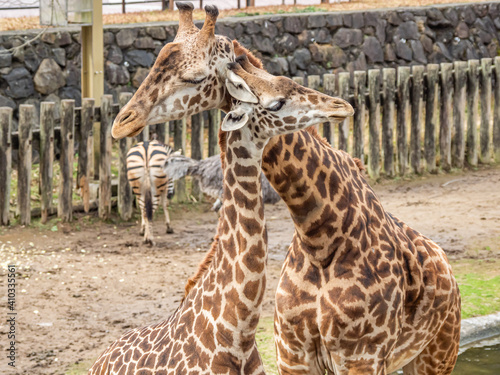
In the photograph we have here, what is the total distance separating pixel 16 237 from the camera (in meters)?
9.54

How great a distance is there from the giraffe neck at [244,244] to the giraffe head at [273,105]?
0.12 meters

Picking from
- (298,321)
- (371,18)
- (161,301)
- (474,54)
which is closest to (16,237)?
(161,301)

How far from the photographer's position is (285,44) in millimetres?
15086

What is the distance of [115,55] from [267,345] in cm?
834

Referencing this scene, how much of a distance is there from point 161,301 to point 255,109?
4789 millimetres

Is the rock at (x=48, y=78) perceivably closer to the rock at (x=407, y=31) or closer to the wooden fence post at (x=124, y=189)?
the wooden fence post at (x=124, y=189)

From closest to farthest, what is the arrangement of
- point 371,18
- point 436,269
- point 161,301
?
1. point 436,269
2. point 161,301
3. point 371,18

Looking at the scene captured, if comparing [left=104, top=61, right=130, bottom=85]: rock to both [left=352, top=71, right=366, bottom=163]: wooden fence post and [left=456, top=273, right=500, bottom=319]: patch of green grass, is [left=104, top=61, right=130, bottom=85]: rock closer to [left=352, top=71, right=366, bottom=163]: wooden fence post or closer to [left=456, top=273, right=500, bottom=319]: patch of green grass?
[left=352, top=71, right=366, bottom=163]: wooden fence post

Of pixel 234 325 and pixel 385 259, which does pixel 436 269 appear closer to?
pixel 385 259

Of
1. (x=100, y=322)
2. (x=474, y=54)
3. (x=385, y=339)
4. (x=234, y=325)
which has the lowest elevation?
(x=100, y=322)

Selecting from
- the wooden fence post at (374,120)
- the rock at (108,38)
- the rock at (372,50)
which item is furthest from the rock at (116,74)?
the rock at (372,50)

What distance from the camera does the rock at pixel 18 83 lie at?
40.1ft

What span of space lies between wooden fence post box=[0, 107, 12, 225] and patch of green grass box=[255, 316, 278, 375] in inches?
169

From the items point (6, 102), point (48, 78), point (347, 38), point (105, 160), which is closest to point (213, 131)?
point (105, 160)
